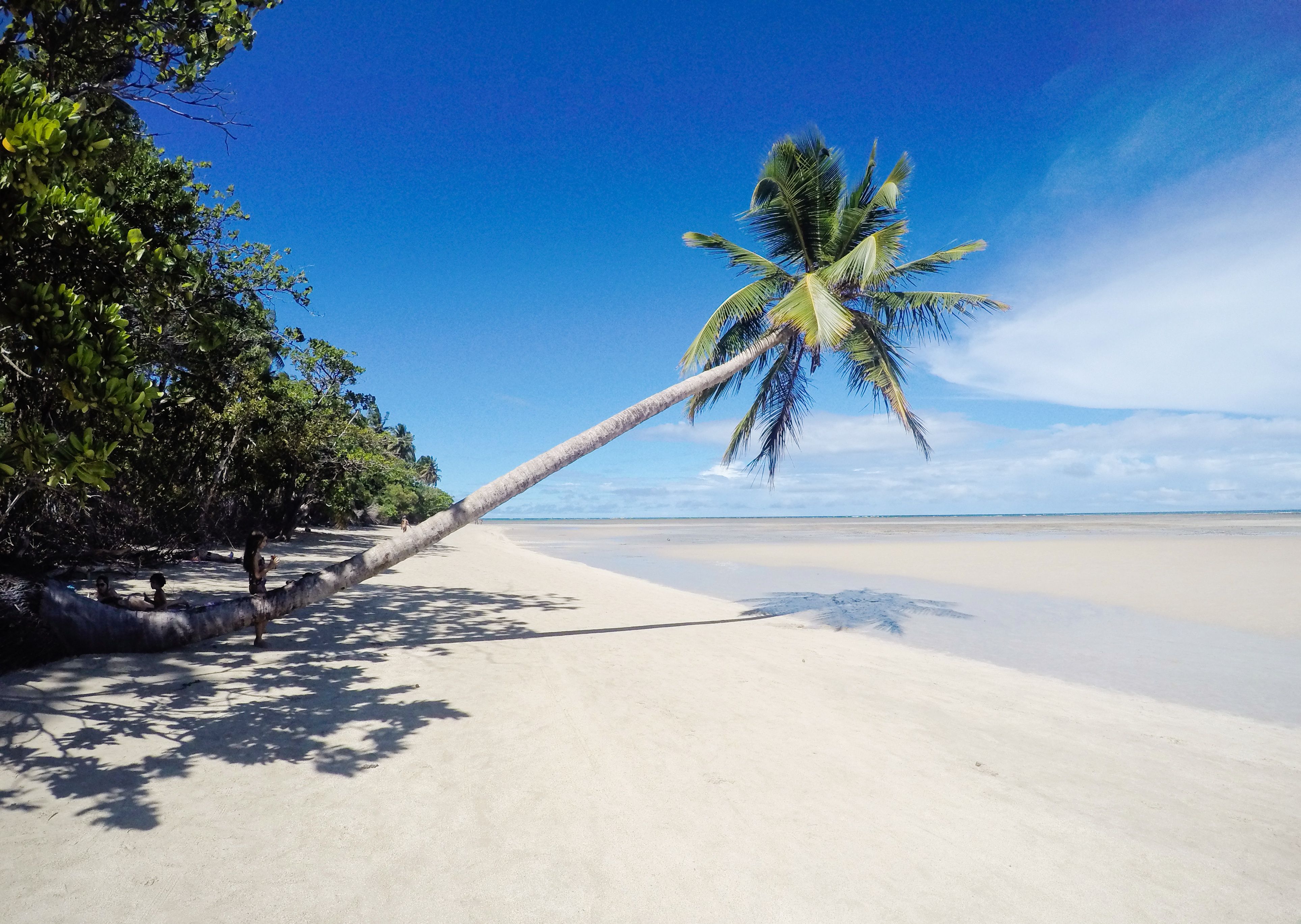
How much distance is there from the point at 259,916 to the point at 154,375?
27.6 feet

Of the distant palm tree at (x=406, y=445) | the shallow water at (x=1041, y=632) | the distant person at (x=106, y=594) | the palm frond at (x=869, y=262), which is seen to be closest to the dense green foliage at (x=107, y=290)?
the distant person at (x=106, y=594)

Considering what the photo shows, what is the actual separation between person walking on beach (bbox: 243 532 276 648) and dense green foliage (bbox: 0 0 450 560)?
147 cm

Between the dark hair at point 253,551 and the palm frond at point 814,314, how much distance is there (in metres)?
7.31

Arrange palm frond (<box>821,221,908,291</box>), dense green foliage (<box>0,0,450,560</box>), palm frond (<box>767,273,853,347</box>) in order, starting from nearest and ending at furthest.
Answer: dense green foliage (<box>0,0,450,560</box>)
palm frond (<box>767,273,853,347</box>)
palm frond (<box>821,221,908,291</box>)

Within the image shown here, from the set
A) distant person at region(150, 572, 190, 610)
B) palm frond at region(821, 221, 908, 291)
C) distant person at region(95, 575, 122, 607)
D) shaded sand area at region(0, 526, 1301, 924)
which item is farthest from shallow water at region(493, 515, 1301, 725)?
distant person at region(95, 575, 122, 607)

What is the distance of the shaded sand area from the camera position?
278cm

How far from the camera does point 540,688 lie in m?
5.80

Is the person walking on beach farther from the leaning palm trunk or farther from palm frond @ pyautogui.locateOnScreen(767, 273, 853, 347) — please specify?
palm frond @ pyautogui.locateOnScreen(767, 273, 853, 347)

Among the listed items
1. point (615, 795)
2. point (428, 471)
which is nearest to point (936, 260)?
point (615, 795)

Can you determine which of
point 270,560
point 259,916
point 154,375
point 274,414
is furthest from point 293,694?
point 274,414

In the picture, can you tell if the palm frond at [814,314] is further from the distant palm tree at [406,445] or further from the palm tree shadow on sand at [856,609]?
the distant palm tree at [406,445]

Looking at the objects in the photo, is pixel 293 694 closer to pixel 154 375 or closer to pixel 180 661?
pixel 180 661

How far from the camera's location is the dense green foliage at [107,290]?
102 inches

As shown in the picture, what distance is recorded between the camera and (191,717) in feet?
14.9
